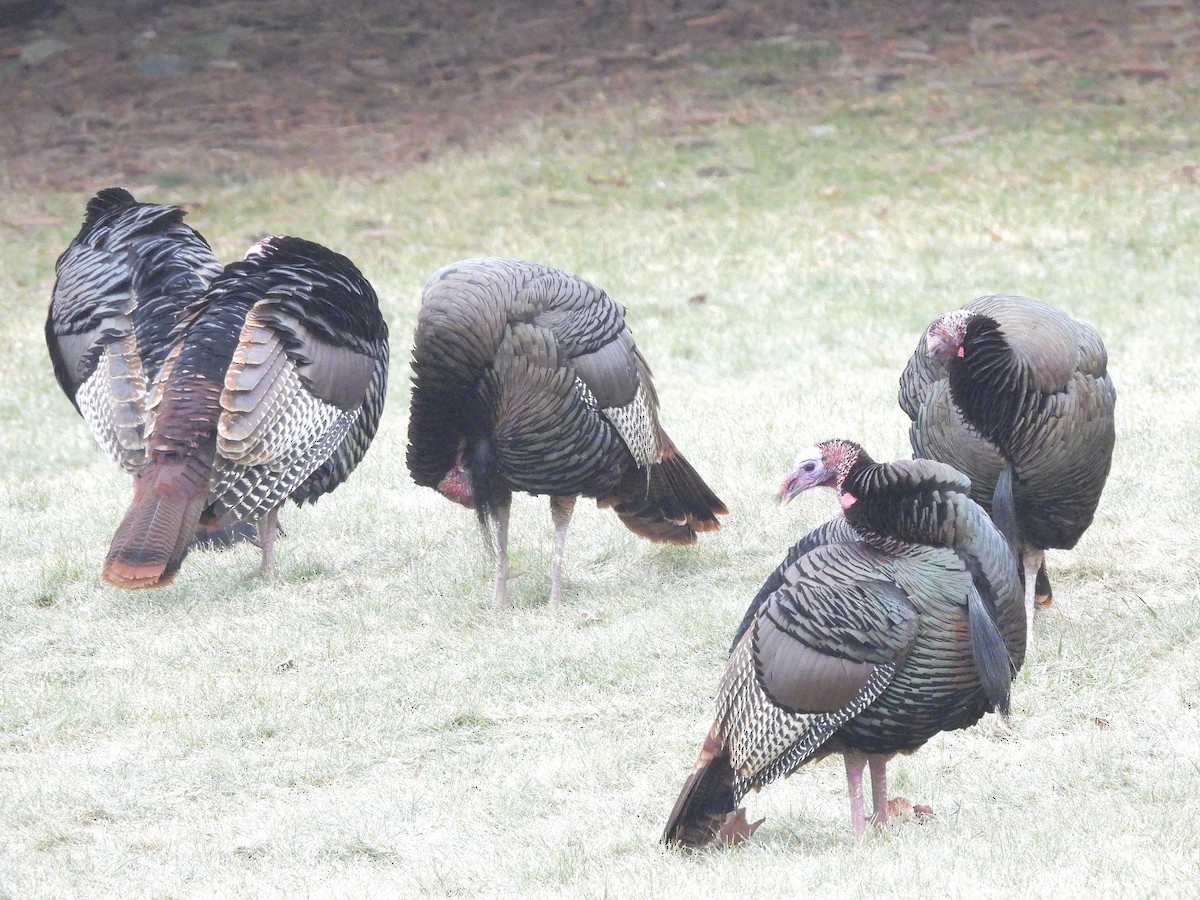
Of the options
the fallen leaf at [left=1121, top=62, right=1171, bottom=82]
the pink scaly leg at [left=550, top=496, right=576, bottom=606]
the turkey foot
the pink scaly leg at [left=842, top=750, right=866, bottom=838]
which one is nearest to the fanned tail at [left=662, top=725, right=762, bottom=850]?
the pink scaly leg at [left=842, top=750, right=866, bottom=838]

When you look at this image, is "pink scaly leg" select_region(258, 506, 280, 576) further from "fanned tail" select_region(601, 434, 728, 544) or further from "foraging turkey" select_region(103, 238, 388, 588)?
"fanned tail" select_region(601, 434, 728, 544)

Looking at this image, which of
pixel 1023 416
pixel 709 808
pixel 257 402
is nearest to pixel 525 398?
pixel 257 402

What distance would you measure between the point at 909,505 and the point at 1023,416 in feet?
3.67

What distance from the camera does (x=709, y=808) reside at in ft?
14.0

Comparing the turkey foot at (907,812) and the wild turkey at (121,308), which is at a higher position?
the wild turkey at (121,308)

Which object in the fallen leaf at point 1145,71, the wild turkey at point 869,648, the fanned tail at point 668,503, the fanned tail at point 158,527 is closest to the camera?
the wild turkey at point 869,648

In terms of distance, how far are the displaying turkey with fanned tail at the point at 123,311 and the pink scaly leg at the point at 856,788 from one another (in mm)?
3126

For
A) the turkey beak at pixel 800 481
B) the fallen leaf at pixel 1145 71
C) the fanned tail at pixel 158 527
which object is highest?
the turkey beak at pixel 800 481

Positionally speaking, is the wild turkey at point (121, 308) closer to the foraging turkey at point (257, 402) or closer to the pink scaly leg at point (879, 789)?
the foraging turkey at point (257, 402)

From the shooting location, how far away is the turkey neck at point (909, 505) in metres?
4.30

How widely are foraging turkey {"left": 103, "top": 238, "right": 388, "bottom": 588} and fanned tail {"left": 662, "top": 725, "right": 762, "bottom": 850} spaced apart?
2353 millimetres

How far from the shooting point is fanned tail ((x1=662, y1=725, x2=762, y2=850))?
4.23m

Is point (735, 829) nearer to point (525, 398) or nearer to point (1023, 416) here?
point (1023, 416)

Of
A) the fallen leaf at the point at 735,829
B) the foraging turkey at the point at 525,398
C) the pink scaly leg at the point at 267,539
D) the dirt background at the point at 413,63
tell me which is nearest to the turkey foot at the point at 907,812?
the fallen leaf at the point at 735,829
